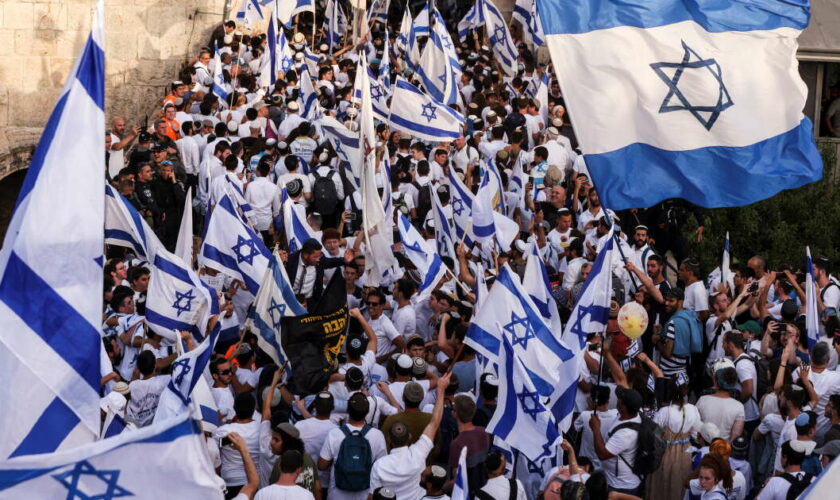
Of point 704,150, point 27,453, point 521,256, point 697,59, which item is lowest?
point 521,256

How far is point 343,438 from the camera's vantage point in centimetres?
921

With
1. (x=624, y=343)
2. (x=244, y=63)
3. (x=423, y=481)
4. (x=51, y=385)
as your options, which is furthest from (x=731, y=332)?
(x=244, y=63)

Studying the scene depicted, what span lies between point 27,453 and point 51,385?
362 millimetres

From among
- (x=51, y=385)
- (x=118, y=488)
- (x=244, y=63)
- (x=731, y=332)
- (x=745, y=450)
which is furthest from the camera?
(x=244, y=63)

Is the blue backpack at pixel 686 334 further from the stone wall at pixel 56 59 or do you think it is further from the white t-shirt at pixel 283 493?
the stone wall at pixel 56 59

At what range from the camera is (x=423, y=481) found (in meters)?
8.77

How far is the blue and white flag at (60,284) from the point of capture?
634 cm

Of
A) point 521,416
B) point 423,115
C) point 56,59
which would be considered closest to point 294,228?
point 423,115

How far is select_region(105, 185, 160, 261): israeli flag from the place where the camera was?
477 inches

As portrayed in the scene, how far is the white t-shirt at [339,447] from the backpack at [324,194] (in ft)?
23.7

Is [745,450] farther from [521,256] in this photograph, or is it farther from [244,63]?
[244,63]

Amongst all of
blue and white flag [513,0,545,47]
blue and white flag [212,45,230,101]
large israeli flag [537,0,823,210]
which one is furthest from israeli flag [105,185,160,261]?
blue and white flag [513,0,545,47]

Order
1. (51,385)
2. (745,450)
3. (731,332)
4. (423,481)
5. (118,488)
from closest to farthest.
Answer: (118,488) < (51,385) < (423,481) < (745,450) < (731,332)

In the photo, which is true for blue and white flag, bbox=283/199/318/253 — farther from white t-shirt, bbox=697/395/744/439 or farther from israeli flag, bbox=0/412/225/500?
israeli flag, bbox=0/412/225/500
